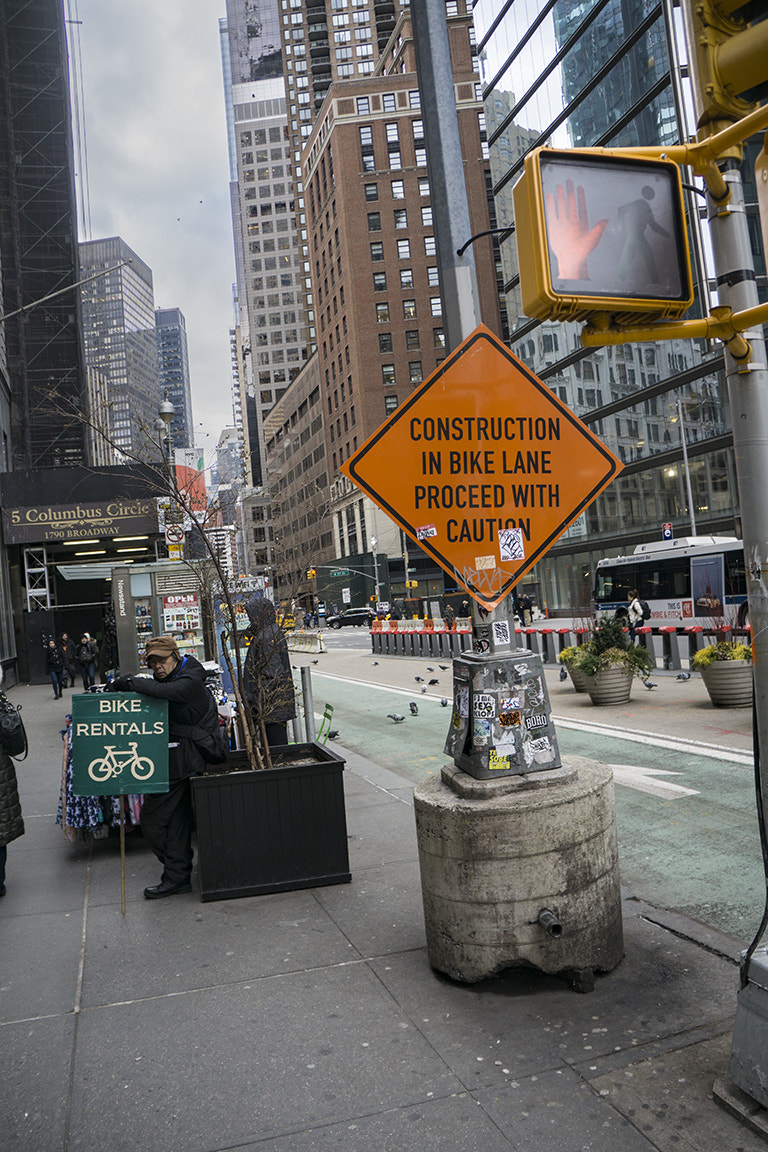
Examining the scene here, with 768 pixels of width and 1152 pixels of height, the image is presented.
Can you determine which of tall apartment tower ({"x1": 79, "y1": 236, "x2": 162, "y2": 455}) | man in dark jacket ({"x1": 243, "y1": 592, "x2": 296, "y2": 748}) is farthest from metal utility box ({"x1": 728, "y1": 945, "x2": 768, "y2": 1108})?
tall apartment tower ({"x1": 79, "y1": 236, "x2": 162, "y2": 455})

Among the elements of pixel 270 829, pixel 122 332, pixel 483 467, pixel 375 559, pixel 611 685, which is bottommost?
pixel 611 685

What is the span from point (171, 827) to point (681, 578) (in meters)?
26.9

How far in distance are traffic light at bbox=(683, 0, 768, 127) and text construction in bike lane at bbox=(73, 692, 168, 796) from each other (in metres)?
4.85

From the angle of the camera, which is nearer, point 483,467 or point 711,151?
point 711,151

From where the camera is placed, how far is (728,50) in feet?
10.1

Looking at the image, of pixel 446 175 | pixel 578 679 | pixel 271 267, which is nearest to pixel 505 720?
pixel 446 175

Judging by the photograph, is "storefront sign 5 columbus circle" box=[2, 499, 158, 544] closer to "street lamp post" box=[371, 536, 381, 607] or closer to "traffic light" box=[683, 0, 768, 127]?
"traffic light" box=[683, 0, 768, 127]

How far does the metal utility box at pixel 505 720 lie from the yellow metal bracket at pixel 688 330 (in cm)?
178

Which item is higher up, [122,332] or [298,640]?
[122,332]

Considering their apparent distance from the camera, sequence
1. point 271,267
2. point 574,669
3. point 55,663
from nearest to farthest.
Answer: point 574,669
point 55,663
point 271,267

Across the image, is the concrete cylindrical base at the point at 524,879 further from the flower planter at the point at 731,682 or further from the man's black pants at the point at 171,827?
the flower planter at the point at 731,682

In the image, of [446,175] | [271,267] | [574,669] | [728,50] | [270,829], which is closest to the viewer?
[728,50]

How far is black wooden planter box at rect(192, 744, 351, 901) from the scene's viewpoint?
5.85 meters

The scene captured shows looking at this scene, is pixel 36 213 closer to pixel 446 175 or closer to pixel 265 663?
pixel 265 663
